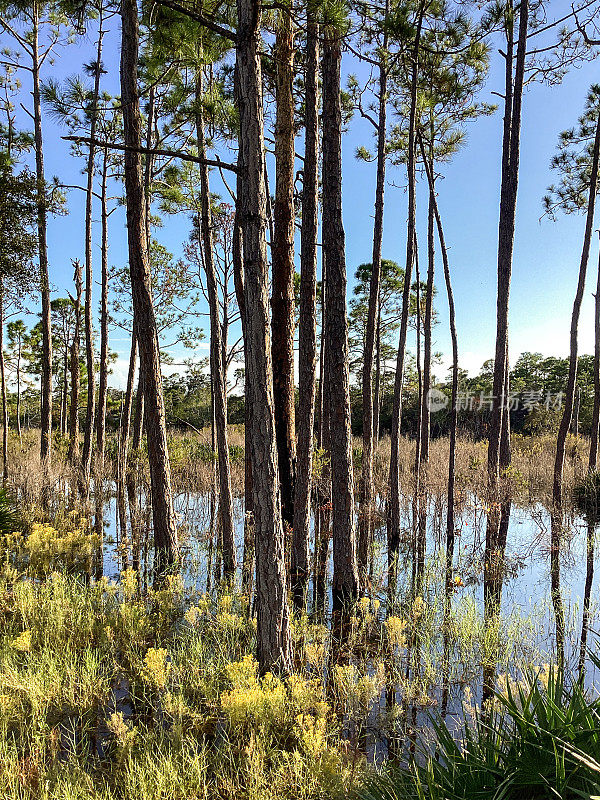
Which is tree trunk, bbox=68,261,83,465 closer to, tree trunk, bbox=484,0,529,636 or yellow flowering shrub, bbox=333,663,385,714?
tree trunk, bbox=484,0,529,636

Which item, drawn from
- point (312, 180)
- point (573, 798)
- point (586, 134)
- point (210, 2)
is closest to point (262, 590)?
point (573, 798)

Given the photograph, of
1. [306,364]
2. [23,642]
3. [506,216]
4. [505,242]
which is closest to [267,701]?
[23,642]

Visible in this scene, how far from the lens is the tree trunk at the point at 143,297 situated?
5.70 metres

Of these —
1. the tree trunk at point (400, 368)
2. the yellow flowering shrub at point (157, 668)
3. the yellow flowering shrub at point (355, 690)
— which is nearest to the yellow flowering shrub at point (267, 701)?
the yellow flowering shrub at point (355, 690)

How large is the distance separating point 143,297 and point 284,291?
1836 mm

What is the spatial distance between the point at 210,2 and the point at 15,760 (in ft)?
22.4

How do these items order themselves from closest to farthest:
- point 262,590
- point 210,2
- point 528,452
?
point 262,590 < point 210,2 < point 528,452

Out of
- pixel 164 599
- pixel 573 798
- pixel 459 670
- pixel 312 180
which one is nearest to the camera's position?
pixel 573 798

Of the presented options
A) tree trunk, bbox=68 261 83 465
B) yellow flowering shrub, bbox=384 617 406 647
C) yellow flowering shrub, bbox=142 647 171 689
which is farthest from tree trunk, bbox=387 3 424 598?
tree trunk, bbox=68 261 83 465

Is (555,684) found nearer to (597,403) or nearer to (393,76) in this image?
(393,76)

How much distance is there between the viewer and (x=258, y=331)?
3.23 m

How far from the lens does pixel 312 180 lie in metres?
6.16

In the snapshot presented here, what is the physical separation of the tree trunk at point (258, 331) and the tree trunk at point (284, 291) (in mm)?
3014

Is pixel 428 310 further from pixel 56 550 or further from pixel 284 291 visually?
pixel 56 550
